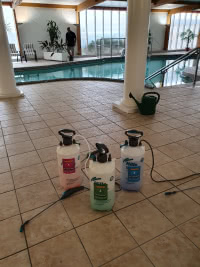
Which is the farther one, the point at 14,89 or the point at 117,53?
the point at 117,53

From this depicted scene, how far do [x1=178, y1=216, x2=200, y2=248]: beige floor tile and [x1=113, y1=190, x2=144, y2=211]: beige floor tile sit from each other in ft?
1.06

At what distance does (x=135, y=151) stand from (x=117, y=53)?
12.4m

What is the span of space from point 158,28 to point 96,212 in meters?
14.9

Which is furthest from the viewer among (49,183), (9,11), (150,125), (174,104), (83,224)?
(9,11)

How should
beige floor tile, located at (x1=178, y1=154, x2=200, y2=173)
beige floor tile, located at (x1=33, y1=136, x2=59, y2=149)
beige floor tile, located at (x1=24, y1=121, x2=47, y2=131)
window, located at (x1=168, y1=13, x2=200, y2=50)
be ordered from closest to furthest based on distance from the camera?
beige floor tile, located at (x1=178, y1=154, x2=200, y2=173)
beige floor tile, located at (x1=33, y1=136, x2=59, y2=149)
beige floor tile, located at (x1=24, y1=121, x2=47, y2=131)
window, located at (x1=168, y1=13, x2=200, y2=50)

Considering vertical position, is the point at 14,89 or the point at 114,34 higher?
the point at 114,34

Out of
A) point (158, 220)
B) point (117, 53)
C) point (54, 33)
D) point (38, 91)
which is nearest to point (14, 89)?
point (38, 91)

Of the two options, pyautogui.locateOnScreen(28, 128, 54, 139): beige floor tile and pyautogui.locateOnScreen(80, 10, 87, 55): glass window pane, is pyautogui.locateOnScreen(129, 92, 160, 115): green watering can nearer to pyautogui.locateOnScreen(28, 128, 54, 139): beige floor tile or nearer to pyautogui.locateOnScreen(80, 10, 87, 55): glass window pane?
pyautogui.locateOnScreen(28, 128, 54, 139): beige floor tile

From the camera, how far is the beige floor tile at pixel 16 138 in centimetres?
233

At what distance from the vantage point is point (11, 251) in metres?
1.10

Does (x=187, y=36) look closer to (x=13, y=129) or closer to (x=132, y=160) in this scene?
(x=13, y=129)

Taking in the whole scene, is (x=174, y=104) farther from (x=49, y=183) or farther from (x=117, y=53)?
(x=117, y=53)

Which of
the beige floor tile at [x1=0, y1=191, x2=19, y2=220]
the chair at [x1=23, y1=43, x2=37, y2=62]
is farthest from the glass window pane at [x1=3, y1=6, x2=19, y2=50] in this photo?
the beige floor tile at [x1=0, y1=191, x2=19, y2=220]

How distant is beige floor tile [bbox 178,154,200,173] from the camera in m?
1.79
